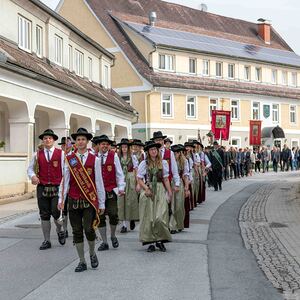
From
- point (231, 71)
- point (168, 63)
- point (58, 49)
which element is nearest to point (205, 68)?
point (231, 71)

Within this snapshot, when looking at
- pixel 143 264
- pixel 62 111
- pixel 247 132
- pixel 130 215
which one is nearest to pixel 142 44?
pixel 247 132

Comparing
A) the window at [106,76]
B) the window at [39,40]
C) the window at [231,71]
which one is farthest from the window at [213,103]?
the window at [39,40]

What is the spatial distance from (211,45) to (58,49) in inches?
1034

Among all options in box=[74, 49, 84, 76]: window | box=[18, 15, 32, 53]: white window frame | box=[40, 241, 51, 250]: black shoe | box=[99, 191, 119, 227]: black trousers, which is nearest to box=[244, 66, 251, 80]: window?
box=[74, 49, 84, 76]: window

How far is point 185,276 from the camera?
23.7 ft

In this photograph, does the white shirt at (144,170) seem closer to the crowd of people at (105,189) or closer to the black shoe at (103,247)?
the crowd of people at (105,189)

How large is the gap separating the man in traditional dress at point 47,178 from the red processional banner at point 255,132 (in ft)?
132

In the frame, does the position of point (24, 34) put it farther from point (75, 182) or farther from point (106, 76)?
point (75, 182)

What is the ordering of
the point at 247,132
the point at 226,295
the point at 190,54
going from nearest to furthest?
the point at 226,295, the point at 190,54, the point at 247,132

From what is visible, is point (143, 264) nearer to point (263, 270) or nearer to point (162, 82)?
point (263, 270)

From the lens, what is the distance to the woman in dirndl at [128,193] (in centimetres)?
1118

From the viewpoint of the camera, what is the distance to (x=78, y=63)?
2781 centimetres

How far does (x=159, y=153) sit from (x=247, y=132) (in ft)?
132

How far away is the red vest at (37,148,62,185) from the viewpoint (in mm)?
9219
